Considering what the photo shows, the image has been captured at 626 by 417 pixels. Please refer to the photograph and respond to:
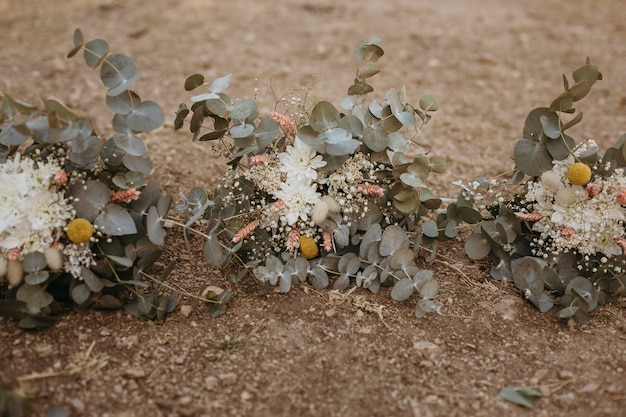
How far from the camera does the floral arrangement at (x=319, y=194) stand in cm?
190

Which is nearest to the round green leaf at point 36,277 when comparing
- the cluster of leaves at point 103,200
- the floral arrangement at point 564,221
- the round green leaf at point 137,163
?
the cluster of leaves at point 103,200

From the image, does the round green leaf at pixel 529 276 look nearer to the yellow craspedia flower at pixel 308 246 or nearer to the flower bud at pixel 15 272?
the yellow craspedia flower at pixel 308 246

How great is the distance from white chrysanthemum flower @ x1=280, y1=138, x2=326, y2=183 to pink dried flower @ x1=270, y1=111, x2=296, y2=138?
6 centimetres

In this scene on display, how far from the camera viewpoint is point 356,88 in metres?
2.04

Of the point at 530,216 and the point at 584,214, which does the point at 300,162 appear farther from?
the point at 584,214

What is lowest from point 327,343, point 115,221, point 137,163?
point 327,343

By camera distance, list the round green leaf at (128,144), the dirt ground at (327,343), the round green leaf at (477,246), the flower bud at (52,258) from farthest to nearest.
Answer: the round green leaf at (477,246)
the round green leaf at (128,144)
the flower bud at (52,258)
the dirt ground at (327,343)

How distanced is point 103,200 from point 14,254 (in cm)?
27

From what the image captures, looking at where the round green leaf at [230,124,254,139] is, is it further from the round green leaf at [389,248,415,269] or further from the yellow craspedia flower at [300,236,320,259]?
the round green leaf at [389,248,415,269]

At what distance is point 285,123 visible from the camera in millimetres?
1943

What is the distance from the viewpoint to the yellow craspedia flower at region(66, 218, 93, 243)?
5.51 feet

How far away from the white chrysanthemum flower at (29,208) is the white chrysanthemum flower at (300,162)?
62cm

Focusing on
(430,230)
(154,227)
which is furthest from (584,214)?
(154,227)

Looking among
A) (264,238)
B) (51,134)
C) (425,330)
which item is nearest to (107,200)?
(51,134)
